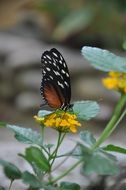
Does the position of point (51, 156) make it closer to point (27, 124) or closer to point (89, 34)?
point (27, 124)

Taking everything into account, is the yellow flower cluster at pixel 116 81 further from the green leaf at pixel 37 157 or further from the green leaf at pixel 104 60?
the green leaf at pixel 37 157

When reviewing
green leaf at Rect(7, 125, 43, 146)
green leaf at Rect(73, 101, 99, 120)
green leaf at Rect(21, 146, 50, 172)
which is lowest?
green leaf at Rect(21, 146, 50, 172)

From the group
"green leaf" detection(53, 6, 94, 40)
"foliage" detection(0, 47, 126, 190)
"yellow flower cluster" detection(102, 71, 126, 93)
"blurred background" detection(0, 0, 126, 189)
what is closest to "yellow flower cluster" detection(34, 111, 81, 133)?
"foliage" detection(0, 47, 126, 190)

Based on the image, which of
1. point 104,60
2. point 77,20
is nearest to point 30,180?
point 104,60

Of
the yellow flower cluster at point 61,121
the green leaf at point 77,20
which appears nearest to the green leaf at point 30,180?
the yellow flower cluster at point 61,121

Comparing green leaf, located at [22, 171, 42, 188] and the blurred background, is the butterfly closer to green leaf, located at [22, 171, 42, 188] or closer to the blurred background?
green leaf, located at [22, 171, 42, 188]
